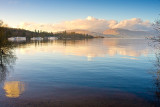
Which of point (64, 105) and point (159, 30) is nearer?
point (64, 105)

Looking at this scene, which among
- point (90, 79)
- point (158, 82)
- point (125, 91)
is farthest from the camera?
point (90, 79)

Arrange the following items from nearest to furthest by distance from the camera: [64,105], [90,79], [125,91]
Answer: [64,105] < [125,91] < [90,79]

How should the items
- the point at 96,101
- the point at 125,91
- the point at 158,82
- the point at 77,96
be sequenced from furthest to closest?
1. the point at 158,82
2. the point at 125,91
3. the point at 77,96
4. the point at 96,101

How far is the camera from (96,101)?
14.3 metres

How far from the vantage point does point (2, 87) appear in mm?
17375

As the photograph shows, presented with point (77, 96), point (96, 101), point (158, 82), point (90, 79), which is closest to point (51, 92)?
point (77, 96)

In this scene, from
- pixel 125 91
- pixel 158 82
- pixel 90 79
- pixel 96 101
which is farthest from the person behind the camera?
pixel 90 79

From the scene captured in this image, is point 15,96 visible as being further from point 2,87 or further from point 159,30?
point 159,30

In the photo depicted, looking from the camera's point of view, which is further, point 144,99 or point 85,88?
point 85,88

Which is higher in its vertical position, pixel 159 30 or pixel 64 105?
pixel 159 30

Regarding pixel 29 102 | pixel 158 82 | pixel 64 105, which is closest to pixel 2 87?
pixel 29 102

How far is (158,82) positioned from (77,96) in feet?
38.5

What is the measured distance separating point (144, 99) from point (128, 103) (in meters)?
2.00

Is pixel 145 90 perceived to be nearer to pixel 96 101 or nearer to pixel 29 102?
pixel 96 101
